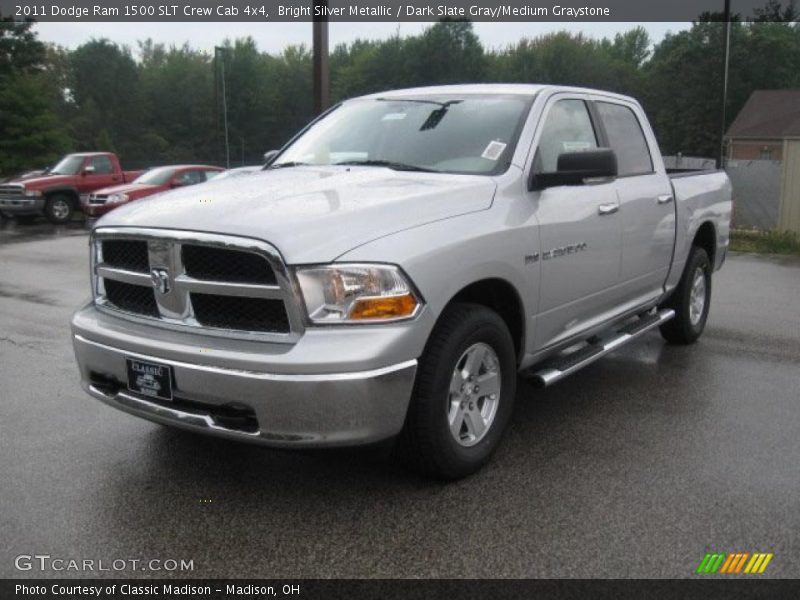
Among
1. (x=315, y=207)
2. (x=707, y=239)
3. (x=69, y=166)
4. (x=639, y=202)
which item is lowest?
(x=707, y=239)

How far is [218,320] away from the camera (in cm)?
333

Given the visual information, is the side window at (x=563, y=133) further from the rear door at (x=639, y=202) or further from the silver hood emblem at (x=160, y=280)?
the silver hood emblem at (x=160, y=280)

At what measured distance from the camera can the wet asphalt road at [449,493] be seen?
3.07m

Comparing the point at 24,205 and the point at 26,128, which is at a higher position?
the point at 26,128

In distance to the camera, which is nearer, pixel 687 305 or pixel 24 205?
pixel 687 305

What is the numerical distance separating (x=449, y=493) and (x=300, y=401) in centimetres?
94

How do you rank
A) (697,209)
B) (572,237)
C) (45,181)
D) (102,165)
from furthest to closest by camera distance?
(102,165)
(45,181)
(697,209)
(572,237)

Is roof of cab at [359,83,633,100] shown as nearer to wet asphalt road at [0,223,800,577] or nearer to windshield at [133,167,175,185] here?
wet asphalt road at [0,223,800,577]

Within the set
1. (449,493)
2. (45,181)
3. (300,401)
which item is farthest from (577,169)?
(45,181)

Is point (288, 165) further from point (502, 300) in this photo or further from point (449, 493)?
point (449, 493)

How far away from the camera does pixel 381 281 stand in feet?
10.5

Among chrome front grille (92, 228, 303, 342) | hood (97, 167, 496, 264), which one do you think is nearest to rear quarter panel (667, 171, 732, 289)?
hood (97, 167, 496, 264)

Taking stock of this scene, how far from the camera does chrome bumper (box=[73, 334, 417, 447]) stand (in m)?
3.07

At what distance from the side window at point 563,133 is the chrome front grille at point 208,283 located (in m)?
1.77
